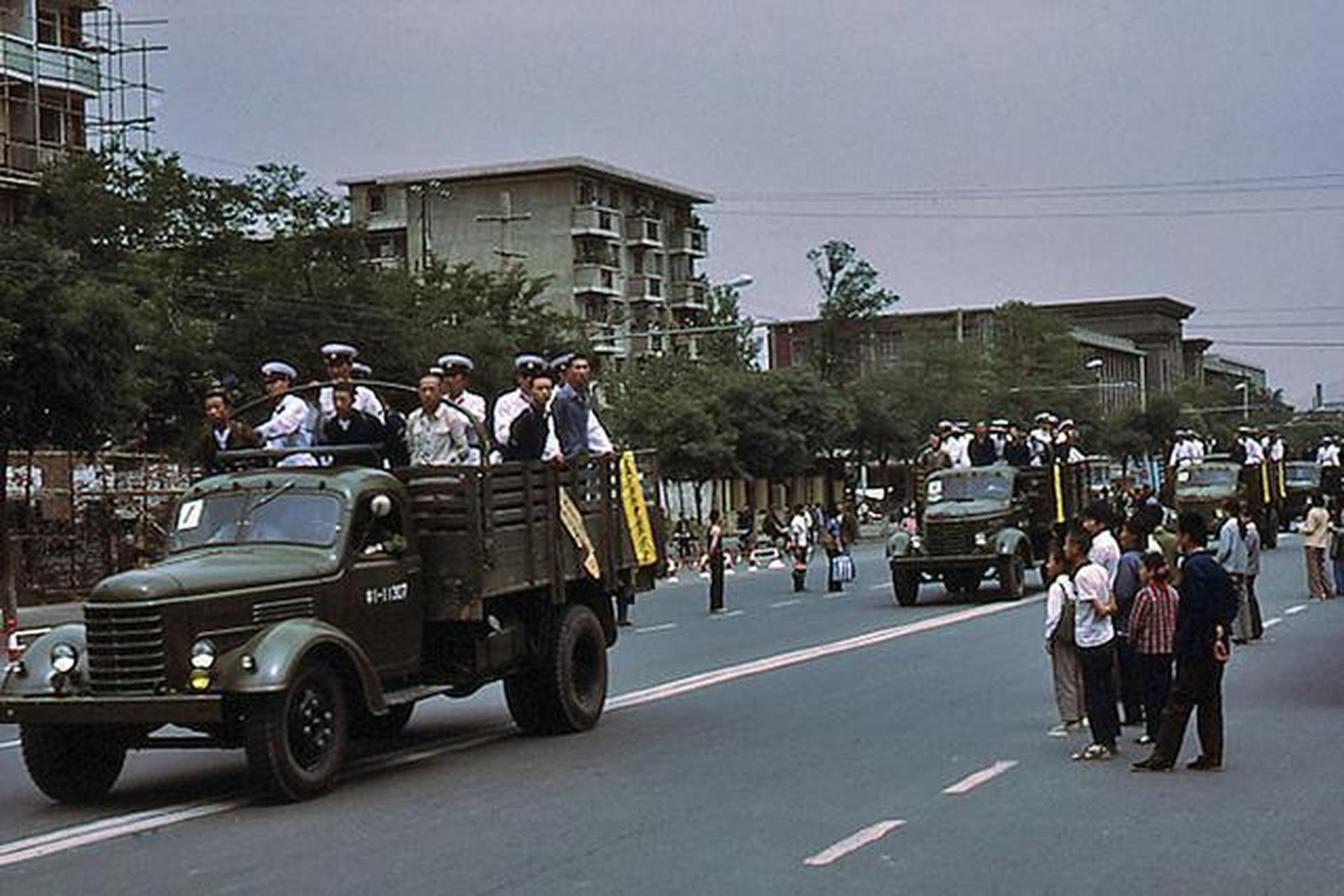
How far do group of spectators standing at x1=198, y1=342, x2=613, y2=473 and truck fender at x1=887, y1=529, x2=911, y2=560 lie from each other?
17.2 m

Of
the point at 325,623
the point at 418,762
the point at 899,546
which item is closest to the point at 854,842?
the point at 325,623

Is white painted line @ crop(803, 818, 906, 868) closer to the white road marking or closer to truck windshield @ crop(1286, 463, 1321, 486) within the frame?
the white road marking

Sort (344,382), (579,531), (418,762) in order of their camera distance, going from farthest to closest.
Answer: (579,531), (418,762), (344,382)

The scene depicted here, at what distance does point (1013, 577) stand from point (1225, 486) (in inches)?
618

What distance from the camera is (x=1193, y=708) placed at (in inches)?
524

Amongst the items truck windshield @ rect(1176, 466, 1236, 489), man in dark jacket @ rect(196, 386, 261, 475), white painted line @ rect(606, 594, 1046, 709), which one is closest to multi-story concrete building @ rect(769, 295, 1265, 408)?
truck windshield @ rect(1176, 466, 1236, 489)

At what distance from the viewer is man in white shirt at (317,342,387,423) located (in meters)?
14.7

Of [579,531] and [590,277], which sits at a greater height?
[590,277]

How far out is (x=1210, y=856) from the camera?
403 inches

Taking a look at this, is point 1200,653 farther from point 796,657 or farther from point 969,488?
point 969,488

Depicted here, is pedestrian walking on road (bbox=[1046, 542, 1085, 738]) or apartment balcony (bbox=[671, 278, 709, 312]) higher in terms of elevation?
apartment balcony (bbox=[671, 278, 709, 312])

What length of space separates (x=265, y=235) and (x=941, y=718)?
40.9 meters

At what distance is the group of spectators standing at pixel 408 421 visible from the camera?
48.2 ft

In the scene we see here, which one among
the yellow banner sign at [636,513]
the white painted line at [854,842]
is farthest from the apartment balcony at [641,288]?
the white painted line at [854,842]
